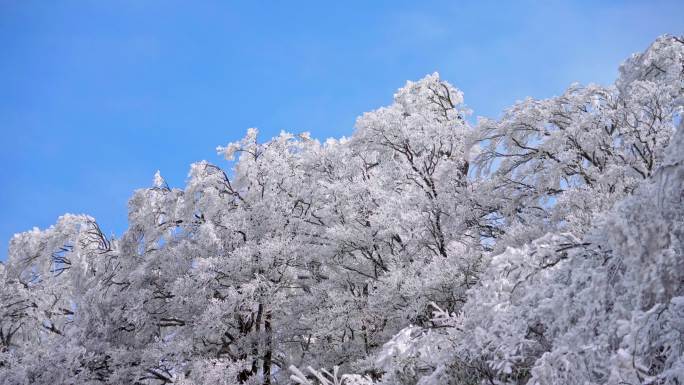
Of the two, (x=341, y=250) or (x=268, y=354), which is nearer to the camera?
(x=341, y=250)

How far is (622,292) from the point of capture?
180 inches

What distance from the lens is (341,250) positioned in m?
14.2

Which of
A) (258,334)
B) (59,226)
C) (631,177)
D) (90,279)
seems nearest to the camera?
(631,177)

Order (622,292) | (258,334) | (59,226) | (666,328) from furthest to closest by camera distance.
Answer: (59,226)
(258,334)
(622,292)
(666,328)

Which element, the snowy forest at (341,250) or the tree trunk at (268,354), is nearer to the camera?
the snowy forest at (341,250)

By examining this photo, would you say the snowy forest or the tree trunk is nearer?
the snowy forest

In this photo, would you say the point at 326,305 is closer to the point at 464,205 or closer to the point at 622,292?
the point at 464,205

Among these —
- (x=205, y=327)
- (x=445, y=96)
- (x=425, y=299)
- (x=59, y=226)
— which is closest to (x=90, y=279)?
(x=59, y=226)

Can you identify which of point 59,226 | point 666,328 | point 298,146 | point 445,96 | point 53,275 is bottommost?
point 666,328

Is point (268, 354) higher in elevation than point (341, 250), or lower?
lower

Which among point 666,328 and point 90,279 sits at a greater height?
point 90,279

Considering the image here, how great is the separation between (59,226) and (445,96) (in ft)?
45.7

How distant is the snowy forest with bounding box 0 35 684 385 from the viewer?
36.0ft

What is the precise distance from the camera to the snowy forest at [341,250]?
1098cm
